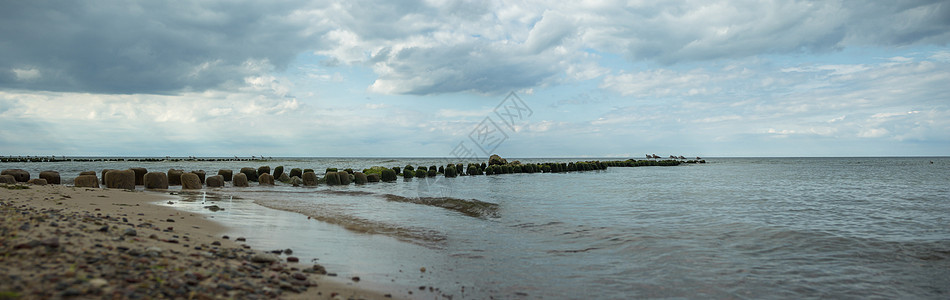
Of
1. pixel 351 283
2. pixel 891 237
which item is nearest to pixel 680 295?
pixel 351 283

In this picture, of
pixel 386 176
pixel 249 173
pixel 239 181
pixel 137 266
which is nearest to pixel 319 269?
pixel 137 266

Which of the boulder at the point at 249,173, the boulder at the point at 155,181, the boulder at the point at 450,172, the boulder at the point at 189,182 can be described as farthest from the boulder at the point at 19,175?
the boulder at the point at 450,172

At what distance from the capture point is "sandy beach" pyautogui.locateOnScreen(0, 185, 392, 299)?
3.40m

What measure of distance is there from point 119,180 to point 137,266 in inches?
644

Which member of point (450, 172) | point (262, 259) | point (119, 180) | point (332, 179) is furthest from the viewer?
point (450, 172)

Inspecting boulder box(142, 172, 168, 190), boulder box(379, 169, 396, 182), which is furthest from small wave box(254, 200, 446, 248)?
boulder box(379, 169, 396, 182)

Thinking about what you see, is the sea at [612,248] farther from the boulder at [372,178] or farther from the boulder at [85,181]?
the boulder at [372,178]

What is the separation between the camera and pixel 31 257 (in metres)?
3.86

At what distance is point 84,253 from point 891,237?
12.7 m

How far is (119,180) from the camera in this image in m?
16.9

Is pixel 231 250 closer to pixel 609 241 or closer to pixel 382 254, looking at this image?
pixel 382 254

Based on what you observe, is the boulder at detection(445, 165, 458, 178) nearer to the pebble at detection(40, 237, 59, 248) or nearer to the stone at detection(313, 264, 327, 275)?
the stone at detection(313, 264, 327, 275)

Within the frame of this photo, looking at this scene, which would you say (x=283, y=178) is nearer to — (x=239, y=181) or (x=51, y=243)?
(x=239, y=181)

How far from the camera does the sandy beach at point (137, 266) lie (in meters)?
3.40
